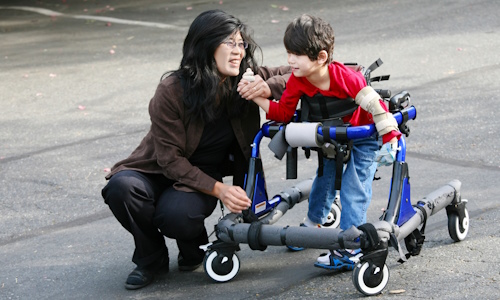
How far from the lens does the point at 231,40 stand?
4.48 m

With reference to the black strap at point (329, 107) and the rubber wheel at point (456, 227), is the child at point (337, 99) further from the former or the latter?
the rubber wheel at point (456, 227)

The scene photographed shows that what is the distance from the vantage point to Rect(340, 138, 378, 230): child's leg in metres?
4.34

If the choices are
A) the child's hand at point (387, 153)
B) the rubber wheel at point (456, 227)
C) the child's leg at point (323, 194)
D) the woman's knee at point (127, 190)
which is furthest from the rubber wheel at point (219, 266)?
the rubber wheel at point (456, 227)

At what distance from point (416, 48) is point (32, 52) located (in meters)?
4.69

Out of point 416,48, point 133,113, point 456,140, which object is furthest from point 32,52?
point 456,140

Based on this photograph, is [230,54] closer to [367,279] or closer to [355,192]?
[355,192]

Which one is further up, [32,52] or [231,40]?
[231,40]

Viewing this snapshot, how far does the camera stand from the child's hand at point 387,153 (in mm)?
4113

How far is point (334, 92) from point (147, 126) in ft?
12.1

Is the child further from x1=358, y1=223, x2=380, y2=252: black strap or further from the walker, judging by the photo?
x1=358, y1=223, x2=380, y2=252: black strap

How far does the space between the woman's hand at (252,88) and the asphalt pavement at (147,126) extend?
2.97 feet

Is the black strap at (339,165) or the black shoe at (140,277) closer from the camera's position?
the black strap at (339,165)

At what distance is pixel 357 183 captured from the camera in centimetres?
436

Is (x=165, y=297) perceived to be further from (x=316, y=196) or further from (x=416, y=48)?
(x=416, y=48)
